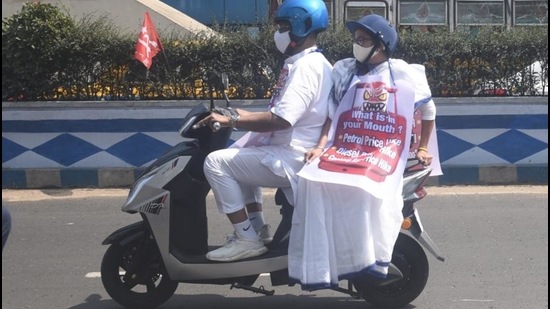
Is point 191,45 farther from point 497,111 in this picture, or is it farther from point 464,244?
point 464,244

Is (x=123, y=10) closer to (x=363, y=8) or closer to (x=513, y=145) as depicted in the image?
(x=363, y=8)

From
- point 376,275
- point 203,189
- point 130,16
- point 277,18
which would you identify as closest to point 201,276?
point 203,189

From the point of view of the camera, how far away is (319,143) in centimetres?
512

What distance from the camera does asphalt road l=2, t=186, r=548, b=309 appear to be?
574cm

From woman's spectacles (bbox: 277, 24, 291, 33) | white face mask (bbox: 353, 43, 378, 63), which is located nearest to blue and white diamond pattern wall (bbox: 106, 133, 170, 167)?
woman's spectacles (bbox: 277, 24, 291, 33)

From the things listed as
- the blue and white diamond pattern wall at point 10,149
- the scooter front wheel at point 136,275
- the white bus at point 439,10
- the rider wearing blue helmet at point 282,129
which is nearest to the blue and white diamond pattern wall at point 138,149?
the blue and white diamond pattern wall at point 10,149

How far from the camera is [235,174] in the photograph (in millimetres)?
5070

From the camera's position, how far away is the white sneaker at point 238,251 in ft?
16.8

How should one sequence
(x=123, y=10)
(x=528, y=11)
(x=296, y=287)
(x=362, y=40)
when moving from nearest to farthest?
(x=362, y=40) < (x=296, y=287) < (x=528, y=11) < (x=123, y=10)

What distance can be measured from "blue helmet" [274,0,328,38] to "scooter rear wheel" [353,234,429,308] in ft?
4.26

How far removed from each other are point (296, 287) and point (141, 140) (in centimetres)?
443

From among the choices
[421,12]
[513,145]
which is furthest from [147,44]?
[421,12]

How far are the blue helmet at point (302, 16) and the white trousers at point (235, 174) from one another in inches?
28.5

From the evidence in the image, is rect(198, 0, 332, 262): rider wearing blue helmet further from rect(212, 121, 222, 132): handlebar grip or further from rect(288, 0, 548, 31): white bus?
rect(288, 0, 548, 31): white bus
